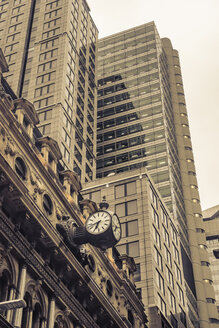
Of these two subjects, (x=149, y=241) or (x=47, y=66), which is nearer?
(x=149, y=241)

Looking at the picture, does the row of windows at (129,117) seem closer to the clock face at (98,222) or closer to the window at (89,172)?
the window at (89,172)

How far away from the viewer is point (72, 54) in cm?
11625

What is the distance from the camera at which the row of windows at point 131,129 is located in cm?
13362

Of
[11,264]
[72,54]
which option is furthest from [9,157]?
[72,54]

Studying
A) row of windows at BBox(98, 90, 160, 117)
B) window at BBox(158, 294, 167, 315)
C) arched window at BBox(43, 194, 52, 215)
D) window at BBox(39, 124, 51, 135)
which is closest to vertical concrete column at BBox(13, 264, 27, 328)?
arched window at BBox(43, 194, 52, 215)

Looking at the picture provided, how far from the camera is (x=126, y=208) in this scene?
84.8 meters

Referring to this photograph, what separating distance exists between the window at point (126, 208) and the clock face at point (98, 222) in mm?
45340

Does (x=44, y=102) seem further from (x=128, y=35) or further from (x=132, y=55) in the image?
(x=128, y=35)

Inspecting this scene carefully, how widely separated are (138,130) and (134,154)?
22.8 feet

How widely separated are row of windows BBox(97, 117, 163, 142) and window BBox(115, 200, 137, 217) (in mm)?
50138

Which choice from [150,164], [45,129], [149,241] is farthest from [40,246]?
[150,164]

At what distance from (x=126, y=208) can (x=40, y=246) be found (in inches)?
1966

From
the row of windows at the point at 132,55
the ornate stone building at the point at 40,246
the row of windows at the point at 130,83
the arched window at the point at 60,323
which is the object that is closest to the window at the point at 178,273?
the ornate stone building at the point at 40,246

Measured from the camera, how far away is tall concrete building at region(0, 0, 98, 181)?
334ft
